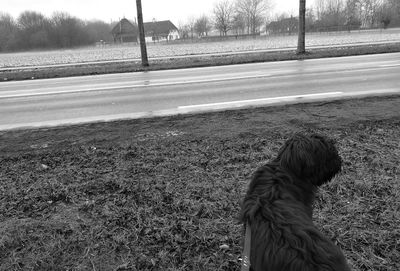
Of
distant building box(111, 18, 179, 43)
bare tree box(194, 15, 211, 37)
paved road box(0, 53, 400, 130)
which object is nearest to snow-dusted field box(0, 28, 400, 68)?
paved road box(0, 53, 400, 130)

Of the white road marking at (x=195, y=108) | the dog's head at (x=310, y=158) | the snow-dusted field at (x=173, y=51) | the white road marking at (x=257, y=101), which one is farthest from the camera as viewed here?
the snow-dusted field at (x=173, y=51)

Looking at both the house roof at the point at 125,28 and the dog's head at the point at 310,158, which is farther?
the house roof at the point at 125,28

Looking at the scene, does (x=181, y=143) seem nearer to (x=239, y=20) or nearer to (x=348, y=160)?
(x=348, y=160)

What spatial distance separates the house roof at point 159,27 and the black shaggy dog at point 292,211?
82657 millimetres

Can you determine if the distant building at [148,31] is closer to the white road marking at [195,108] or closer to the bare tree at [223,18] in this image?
the bare tree at [223,18]

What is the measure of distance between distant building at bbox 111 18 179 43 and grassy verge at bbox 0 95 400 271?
6951 cm

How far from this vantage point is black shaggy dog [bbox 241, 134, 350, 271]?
1609 millimetres

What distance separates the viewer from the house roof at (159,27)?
265 ft

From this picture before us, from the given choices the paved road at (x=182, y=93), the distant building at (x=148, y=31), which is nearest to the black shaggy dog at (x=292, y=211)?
the paved road at (x=182, y=93)

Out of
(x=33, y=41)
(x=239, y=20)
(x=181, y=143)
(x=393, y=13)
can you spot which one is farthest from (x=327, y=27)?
(x=181, y=143)

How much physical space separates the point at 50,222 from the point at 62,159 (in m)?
1.73

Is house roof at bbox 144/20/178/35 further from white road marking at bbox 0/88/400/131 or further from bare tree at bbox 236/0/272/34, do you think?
white road marking at bbox 0/88/400/131

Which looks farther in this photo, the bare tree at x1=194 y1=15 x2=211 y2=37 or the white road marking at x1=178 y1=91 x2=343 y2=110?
the bare tree at x1=194 y1=15 x2=211 y2=37

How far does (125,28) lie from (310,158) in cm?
8061
